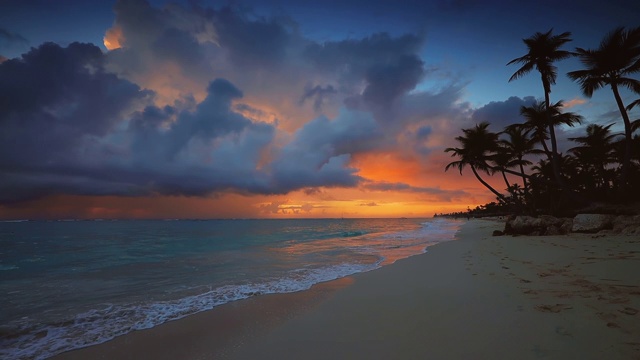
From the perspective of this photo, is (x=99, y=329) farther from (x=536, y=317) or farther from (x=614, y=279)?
(x=614, y=279)

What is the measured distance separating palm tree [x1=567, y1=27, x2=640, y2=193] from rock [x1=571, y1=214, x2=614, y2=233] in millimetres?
4661

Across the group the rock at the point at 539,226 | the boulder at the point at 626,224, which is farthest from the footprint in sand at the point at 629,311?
the rock at the point at 539,226

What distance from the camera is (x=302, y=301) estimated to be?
6191mm

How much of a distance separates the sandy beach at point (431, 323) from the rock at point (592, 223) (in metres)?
11.3

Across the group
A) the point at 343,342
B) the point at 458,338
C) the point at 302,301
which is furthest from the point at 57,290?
the point at 458,338

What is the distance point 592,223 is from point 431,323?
60.3ft

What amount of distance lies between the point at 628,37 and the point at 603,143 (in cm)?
1800

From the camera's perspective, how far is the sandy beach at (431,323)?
3221 mm

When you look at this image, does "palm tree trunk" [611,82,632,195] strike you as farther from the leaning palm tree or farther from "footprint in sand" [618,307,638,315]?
"footprint in sand" [618,307,638,315]

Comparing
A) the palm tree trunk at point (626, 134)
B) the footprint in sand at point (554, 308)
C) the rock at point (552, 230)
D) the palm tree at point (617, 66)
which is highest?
the palm tree at point (617, 66)

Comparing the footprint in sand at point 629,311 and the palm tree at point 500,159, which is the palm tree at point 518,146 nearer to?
the palm tree at point 500,159

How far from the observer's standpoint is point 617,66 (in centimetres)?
1728

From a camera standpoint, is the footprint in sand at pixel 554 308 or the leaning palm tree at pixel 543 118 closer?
the footprint in sand at pixel 554 308

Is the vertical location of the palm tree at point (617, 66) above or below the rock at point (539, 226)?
above
